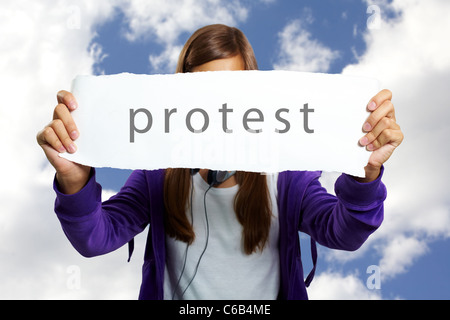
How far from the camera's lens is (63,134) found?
1219 millimetres

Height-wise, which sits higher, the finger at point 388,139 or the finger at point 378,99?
the finger at point 378,99

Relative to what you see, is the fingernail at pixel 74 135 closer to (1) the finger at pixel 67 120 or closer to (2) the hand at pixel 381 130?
(1) the finger at pixel 67 120

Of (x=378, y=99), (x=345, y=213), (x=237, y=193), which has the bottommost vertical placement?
(x=345, y=213)

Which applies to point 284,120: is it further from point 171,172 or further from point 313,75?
point 171,172

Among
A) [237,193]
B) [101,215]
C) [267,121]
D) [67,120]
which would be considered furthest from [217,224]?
[67,120]

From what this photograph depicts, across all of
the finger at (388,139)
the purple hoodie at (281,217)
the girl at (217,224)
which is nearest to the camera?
the finger at (388,139)

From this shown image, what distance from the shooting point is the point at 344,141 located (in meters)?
1.19

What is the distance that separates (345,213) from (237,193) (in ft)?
1.32

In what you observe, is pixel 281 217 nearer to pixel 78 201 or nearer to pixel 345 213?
pixel 345 213

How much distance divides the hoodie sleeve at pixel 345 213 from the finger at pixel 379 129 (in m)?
0.11

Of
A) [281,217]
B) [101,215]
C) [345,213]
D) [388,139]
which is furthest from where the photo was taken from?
[281,217]

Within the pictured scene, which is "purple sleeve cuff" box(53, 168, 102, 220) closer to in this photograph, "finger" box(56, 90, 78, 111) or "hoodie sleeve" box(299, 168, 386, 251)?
"finger" box(56, 90, 78, 111)

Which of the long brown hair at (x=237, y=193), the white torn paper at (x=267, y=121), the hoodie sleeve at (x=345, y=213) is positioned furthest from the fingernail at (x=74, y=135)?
the hoodie sleeve at (x=345, y=213)

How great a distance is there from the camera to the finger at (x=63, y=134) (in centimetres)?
122
